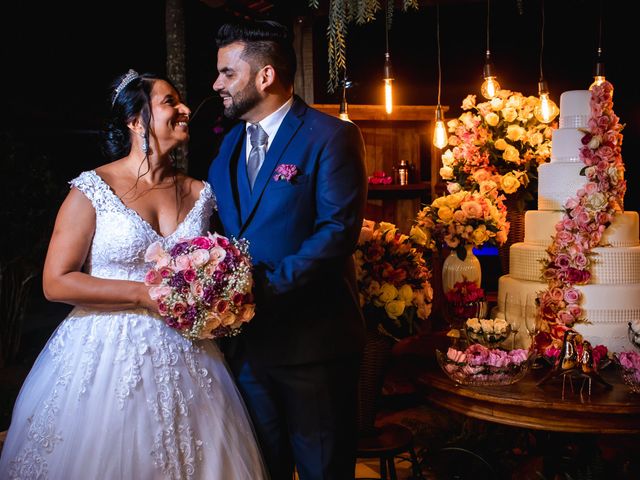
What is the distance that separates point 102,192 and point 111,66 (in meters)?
5.40

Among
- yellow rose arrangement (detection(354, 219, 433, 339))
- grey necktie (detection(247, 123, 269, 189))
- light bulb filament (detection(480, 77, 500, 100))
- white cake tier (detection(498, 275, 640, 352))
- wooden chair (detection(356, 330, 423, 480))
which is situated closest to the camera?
grey necktie (detection(247, 123, 269, 189))

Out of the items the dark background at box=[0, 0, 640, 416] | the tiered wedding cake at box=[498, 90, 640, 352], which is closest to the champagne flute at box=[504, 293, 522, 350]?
the tiered wedding cake at box=[498, 90, 640, 352]

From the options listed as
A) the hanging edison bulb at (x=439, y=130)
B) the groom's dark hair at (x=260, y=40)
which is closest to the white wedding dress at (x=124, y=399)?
the groom's dark hair at (x=260, y=40)

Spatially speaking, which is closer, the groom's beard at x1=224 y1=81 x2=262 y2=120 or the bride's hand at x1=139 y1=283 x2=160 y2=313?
the bride's hand at x1=139 y1=283 x2=160 y2=313

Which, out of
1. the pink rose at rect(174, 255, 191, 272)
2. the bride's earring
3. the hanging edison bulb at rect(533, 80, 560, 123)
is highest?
the hanging edison bulb at rect(533, 80, 560, 123)

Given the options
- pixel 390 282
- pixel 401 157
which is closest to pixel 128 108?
pixel 390 282

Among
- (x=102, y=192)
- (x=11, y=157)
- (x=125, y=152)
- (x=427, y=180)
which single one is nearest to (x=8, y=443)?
(x=102, y=192)

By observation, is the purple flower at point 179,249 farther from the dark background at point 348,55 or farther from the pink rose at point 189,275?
the dark background at point 348,55

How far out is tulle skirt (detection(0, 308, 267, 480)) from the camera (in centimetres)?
226

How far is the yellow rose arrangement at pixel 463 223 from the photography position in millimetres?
4422

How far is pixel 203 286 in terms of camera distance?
7.22 ft

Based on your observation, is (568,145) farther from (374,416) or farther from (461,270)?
(374,416)

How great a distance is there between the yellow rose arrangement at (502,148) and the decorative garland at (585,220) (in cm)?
147

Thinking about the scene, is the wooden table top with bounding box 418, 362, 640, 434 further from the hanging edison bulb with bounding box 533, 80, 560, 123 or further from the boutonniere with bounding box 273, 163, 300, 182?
the hanging edison bulb with bounding box 533, 80, 560, 123
